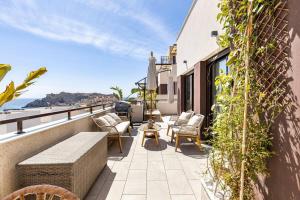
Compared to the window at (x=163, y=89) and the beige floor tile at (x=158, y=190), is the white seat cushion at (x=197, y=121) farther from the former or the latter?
the window at (x=163, y=89)

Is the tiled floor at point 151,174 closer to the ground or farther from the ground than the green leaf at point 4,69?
closer to the ground

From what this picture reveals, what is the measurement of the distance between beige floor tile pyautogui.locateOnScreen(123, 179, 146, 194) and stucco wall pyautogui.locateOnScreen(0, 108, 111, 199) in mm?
1652

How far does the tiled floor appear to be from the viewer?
3.08m

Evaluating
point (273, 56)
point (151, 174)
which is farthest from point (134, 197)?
point (273, 56)

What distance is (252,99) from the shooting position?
76.4 inches

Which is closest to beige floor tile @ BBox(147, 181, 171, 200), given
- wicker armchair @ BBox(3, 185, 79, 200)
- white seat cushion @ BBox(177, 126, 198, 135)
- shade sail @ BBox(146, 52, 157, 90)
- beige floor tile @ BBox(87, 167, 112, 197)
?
beige floor tile @ BBox(87, 167, 112, 197)

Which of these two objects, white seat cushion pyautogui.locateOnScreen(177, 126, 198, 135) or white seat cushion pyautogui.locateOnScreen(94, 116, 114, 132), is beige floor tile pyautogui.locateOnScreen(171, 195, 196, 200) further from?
white seat cushion pyautogui.locateOnScreen(94, 116, 114, 132)

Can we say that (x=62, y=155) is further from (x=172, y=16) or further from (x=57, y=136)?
(x=172, y=16)

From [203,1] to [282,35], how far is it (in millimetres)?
5003

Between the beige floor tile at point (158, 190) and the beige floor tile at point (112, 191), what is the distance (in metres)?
0.50

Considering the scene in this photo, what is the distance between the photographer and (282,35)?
5.46 feet

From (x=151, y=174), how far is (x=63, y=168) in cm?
191

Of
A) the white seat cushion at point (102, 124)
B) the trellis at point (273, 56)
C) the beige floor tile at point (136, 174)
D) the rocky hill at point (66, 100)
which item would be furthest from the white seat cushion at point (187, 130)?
the rocky hill at point (66, 100)

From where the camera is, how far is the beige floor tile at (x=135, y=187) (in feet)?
10.4
